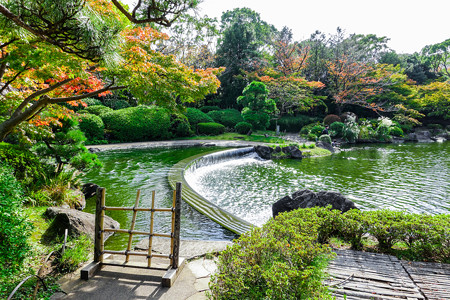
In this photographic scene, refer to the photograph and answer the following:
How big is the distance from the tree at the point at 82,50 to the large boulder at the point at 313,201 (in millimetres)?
3369

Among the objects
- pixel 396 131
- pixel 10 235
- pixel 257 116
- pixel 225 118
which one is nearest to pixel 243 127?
pixel 257 116

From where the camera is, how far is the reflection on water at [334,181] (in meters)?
6.74

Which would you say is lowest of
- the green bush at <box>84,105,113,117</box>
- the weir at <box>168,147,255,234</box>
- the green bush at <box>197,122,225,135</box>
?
the weir at <box>168,147,255,234</box>

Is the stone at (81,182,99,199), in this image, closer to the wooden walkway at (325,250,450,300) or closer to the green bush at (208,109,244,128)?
the wooden walkway at (325,250,450,300)

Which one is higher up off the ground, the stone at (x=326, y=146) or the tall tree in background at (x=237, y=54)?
the tall tree in background at (x=237, y=54)

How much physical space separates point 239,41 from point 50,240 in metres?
27.3

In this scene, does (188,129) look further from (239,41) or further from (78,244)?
(78,244)

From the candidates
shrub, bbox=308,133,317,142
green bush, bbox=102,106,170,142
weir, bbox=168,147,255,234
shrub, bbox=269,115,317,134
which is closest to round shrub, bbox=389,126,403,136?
shrub, bbox=269,115,317,134

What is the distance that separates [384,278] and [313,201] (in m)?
Answer: 2.84

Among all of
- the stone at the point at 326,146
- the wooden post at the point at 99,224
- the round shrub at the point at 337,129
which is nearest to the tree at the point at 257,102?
the stone at the point at 326,146

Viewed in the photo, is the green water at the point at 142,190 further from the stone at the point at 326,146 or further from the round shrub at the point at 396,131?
the round shrub at the point at 396,131

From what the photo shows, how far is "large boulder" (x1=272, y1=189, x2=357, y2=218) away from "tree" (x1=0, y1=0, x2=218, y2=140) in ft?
11.1

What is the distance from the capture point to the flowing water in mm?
5797

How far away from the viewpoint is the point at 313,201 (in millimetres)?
5359
